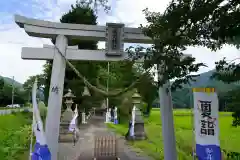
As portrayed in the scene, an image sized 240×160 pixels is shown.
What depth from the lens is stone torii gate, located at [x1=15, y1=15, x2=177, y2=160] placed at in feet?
20.8

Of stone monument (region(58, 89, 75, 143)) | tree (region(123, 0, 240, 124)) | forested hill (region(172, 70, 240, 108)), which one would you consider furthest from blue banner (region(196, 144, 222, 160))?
stone monument (region(58, 89, 75, 143))

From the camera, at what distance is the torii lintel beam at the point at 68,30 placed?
6266 mm

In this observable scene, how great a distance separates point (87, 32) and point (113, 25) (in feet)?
2.23

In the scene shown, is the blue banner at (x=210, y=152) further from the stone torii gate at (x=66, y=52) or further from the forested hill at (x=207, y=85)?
the stone torii gate at (x=66, y=52)

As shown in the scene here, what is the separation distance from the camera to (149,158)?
31.6ft

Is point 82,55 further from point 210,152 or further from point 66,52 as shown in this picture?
point 210,152

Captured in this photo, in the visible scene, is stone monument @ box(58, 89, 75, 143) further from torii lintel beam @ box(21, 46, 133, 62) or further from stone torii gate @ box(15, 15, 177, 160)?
torii lintel beam @ box(21, 46, 133, 62)

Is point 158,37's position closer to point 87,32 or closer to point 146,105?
point 87,32

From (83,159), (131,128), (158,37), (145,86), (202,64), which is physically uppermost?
(158,37)

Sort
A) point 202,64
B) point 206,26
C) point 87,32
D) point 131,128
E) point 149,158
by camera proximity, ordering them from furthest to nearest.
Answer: point 131,128, point 149,158, point 87,32, point 202,64, point 206,26

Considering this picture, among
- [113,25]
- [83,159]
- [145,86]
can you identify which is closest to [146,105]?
[83,159]

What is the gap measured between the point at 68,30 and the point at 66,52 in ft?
1.82

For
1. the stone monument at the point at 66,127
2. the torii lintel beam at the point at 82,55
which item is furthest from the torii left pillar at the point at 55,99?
the stone monument at the point at 66,127

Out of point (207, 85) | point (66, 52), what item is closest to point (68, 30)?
point (66, 52)
